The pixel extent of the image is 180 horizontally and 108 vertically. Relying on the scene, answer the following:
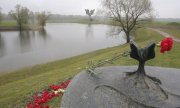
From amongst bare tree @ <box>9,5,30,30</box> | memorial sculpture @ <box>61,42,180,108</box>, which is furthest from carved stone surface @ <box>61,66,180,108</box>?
bare tree @ <box>9,5,30,30</box>

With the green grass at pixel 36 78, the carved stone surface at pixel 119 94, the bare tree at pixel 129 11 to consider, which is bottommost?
the green grass at pixel 36 78

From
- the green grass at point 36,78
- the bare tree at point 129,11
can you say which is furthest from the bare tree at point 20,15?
the green grass at point 36,78

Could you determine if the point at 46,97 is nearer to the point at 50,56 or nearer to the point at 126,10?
the point at 50,56

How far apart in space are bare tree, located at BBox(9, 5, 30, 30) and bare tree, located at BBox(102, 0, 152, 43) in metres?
39.5

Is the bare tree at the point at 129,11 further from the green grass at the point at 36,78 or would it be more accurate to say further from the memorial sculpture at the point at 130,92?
the memorial sculpture at the point at 130,92

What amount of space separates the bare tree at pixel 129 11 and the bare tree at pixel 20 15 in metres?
39.5

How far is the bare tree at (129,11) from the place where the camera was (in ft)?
81.0

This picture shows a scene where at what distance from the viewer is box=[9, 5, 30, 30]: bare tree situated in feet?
194

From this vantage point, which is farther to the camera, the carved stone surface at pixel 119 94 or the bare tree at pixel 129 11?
the bare tree at pixel 129 11

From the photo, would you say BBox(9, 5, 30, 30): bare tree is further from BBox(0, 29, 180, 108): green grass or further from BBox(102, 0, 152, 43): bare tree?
BBox(0, 29, 180, 108): green grass

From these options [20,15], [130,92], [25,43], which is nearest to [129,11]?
[25,43]

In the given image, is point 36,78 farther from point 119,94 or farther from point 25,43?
point 25,43

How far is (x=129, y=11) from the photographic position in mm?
25125

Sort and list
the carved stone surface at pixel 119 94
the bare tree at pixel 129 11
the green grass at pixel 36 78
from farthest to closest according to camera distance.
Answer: the bare tree at pixel 129 11
the green grass at pixel 36 78
the carved stone surface at pixel 119 94
